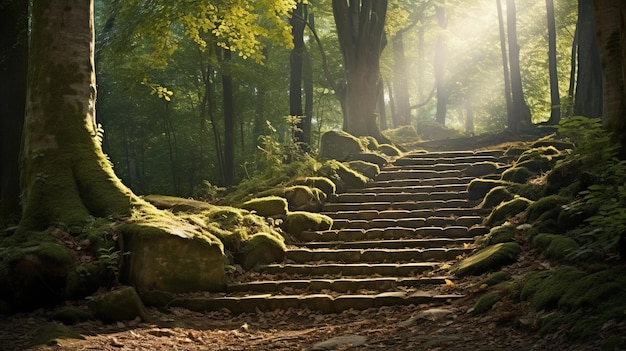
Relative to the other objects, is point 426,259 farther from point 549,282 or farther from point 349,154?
point 349,154

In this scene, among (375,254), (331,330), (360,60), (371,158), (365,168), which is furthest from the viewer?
(360,60)

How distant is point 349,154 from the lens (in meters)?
16.7

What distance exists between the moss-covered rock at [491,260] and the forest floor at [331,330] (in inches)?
5.7

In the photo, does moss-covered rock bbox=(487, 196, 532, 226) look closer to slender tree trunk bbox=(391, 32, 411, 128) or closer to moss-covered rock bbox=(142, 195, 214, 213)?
moss-covered rock bbox=(142, 195, 214, 213)

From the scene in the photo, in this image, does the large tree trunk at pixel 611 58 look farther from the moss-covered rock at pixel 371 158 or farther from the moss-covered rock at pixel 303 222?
the moss-covered rock at pixel 371 158

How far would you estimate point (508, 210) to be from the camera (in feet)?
33.7

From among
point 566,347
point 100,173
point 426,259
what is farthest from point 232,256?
point 566,347

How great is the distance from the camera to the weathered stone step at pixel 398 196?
13058 mm

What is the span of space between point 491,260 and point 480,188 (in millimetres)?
5009

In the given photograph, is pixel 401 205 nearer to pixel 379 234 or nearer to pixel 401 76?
pixel 379 234

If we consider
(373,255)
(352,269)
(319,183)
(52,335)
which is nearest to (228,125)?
(319,183)

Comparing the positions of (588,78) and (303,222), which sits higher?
(588,78)

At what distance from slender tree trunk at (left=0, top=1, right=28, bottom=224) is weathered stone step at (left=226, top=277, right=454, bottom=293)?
5.48m

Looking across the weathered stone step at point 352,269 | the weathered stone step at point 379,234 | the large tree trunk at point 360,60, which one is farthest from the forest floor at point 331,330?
the large tree trunk at point 360,60
